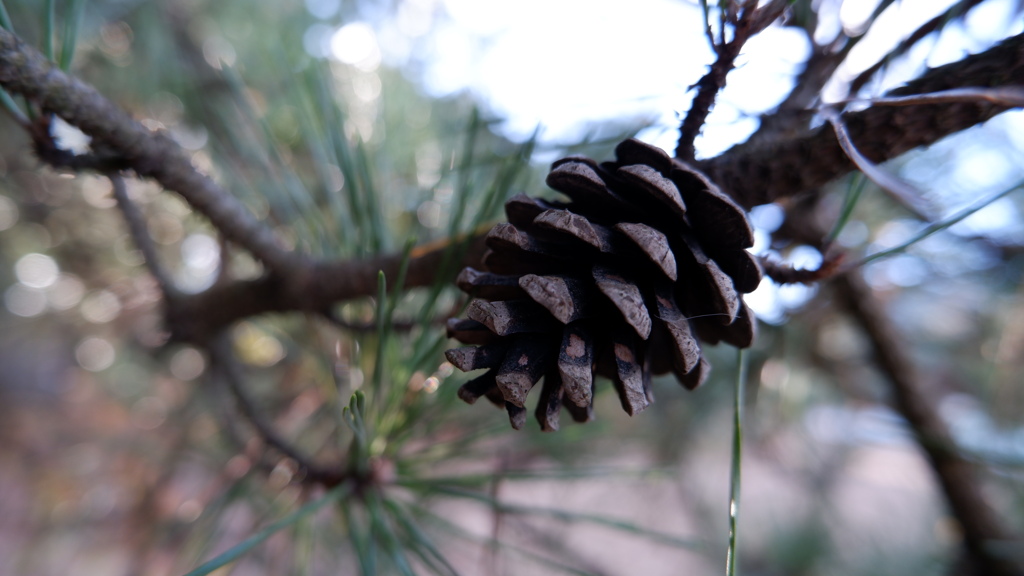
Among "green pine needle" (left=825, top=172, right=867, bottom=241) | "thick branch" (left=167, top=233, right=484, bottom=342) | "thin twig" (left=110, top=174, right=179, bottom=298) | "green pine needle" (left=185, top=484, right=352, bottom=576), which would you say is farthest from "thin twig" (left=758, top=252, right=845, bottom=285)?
"thin twig" (left=110, top=174, right=179, bottom=298)

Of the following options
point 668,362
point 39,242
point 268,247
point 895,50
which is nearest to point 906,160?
point 895,50

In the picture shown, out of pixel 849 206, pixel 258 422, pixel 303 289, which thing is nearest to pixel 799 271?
pixel 849 206

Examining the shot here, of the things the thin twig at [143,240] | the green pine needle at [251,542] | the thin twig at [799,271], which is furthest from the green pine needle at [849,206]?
the thin twig at [143,240]

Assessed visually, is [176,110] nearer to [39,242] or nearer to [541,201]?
[39,242]

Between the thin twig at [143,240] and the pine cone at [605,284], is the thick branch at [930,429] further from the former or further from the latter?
the thin twig at [143,240]

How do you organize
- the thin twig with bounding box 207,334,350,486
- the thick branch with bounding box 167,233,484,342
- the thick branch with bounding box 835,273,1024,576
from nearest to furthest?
the thick branch with bounding box 167,233,484,342 < the thin twig with bounding box 207,334,350,486 < the thick branch with bounding box 835,273,1024,576

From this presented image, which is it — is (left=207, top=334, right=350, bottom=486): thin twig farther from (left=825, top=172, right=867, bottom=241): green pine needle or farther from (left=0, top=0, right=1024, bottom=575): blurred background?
(left=825, top=172, right=867, bottom=241): green pine needle

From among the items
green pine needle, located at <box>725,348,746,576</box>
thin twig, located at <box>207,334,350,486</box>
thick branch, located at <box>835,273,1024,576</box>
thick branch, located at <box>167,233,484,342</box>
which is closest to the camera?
green pine needle, located at <box>725,348,746,576</box>
